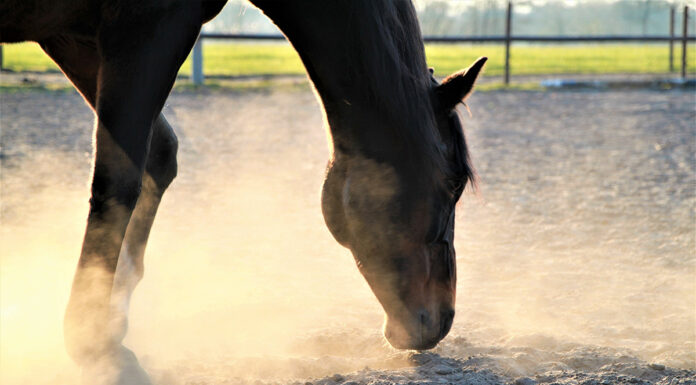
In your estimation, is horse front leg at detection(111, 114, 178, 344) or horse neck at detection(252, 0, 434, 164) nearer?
horse neck at detection(252, 0, 434, 164)

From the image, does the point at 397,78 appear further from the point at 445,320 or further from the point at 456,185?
the point at 445,320

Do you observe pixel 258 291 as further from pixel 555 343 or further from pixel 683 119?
pixel 683 119

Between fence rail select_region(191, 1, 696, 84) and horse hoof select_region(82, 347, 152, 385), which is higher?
horse hoof select_region(82, 347, 152, 385)

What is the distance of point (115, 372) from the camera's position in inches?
96.7

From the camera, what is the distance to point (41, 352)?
278 centimetres

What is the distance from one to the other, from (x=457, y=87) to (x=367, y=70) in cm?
26

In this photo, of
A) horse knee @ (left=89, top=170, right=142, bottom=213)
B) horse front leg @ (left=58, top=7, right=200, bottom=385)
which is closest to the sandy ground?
horse front leg @ (left=58, top=7, right=200, bottom=385)

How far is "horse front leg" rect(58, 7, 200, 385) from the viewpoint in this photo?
2.18m

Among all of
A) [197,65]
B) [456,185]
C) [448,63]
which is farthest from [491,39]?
[456,185]

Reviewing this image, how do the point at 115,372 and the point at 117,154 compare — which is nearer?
the point at 117,154

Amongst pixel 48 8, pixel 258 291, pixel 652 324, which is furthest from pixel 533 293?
pixel 48 8

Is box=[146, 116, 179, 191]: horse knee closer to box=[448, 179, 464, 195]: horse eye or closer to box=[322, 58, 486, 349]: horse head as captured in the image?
box=[322, 58, 486, 349]: horse head

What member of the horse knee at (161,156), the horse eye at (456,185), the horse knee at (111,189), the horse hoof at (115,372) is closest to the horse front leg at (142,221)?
the horse knee at (161,156)

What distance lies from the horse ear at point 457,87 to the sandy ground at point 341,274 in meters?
0.31
